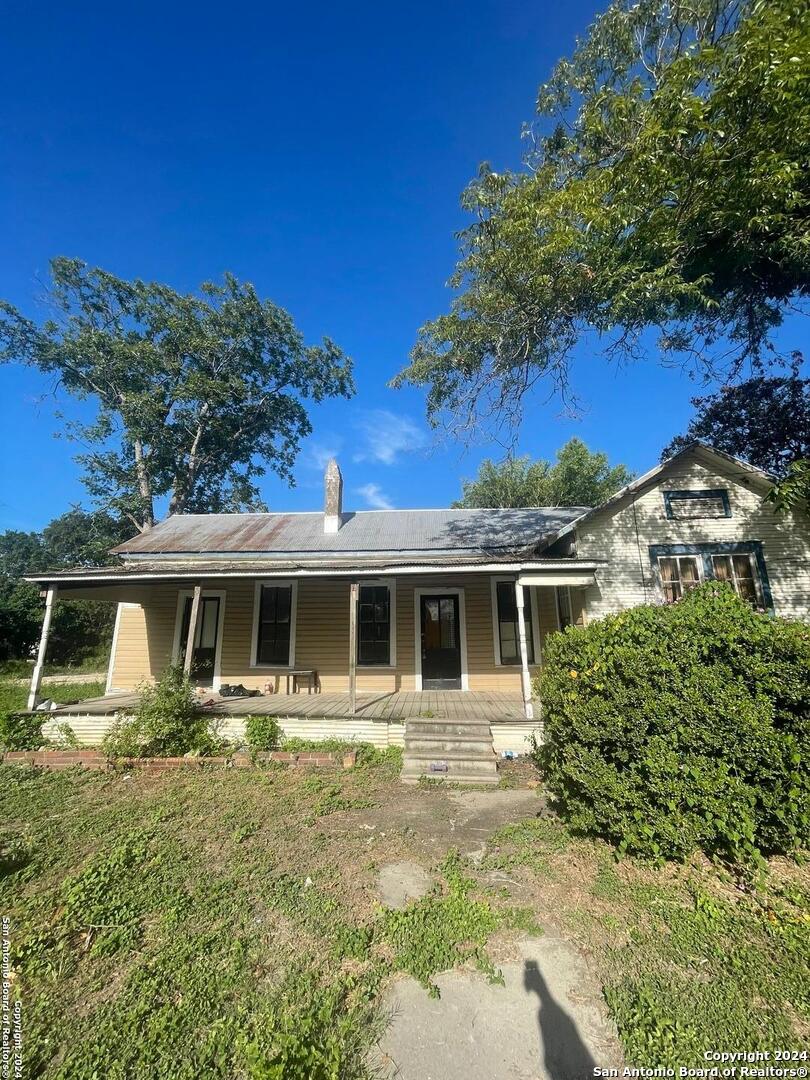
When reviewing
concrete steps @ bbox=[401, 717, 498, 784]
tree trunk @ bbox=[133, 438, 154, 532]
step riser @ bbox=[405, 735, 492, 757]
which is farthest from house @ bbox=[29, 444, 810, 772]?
tree trunk @ bbox=[133, 438, 154, 532]

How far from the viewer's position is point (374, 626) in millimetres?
10086

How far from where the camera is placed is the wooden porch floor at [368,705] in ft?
24.0

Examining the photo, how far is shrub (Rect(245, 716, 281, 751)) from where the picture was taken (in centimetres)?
709

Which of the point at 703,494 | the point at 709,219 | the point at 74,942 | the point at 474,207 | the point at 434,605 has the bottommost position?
the point at 74,942

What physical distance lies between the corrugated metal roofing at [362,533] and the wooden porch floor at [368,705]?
314 cm

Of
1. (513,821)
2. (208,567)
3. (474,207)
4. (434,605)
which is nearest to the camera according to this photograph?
(513,821)

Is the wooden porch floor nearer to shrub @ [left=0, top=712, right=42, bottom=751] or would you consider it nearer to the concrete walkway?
shrub @ [left=0, top=712, right=42, bottom=751]

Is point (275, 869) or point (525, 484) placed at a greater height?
point (525, 484)

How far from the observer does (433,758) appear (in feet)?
20.7

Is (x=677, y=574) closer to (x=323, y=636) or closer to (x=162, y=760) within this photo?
(x=323, y=636)

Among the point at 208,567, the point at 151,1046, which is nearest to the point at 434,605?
the point at 208,567

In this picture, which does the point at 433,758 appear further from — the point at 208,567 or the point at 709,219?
the point at 709,219

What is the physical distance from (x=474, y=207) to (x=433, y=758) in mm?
8464

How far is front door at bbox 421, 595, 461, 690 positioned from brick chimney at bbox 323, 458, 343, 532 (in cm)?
339
